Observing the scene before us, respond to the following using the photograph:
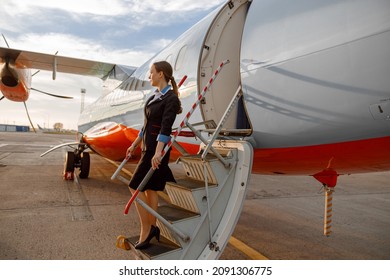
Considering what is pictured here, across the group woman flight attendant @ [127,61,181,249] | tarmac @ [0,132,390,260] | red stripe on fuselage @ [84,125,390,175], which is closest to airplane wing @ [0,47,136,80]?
tarmac @ [0,132,390,260]

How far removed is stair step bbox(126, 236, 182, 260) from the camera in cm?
262

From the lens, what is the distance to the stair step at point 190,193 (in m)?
2.84

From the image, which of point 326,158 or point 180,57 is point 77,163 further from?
point 326,158

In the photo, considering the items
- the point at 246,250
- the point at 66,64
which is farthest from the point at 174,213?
the point at 66,64

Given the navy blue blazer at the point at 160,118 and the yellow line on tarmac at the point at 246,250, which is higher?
the navy blue blazer at the point at 160,118

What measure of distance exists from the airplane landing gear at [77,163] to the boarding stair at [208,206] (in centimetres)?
693

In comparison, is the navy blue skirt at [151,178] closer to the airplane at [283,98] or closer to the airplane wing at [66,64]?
the airplane at [283,98]

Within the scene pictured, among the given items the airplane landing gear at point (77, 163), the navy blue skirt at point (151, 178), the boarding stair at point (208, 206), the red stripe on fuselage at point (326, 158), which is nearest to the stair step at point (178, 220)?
the boarding stair at point (208, 206)

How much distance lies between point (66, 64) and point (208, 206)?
11210 millimetres

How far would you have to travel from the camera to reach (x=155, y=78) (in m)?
2.94

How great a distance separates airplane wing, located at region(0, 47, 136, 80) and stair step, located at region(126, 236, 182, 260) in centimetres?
810

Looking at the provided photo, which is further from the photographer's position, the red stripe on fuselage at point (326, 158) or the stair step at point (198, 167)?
the stair step at point (198, 167)

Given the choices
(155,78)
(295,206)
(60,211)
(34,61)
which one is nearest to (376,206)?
(295,206)

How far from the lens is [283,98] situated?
2758mm
